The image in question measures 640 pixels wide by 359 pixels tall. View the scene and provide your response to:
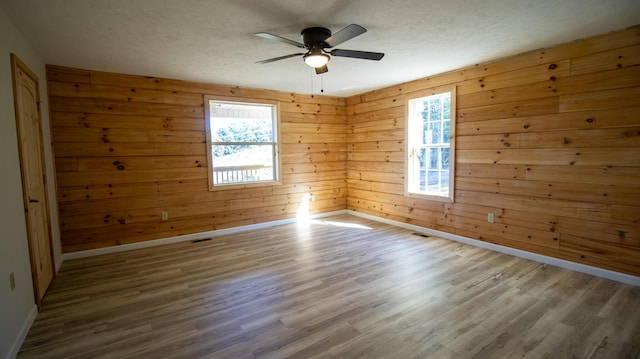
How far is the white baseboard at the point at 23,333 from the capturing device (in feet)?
6.45

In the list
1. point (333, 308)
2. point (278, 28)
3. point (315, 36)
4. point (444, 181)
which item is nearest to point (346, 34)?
point (315, 36)

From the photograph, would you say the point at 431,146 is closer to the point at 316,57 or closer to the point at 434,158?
the point at 434,158

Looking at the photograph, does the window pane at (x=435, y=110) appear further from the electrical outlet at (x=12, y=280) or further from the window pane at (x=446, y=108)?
the electrical outlet at (x=12, y=280)

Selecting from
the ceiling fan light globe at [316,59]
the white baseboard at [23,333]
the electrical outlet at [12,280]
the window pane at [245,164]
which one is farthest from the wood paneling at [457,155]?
the ceiling fan light globe at [316,59]

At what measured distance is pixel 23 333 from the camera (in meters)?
2.19

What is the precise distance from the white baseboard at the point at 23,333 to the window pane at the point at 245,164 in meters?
3.08

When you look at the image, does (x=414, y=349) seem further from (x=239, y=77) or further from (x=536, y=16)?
(x=239, y=77)

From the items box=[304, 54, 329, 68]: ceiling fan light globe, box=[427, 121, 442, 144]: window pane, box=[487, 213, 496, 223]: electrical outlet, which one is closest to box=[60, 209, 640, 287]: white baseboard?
box=[487, 213, 496, 223]: electrical outlet

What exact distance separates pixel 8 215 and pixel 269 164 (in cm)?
380

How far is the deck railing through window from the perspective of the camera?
5.50 metres

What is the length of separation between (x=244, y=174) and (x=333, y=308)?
3618 millimetres

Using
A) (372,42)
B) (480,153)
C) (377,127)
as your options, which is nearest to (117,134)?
(372,42)

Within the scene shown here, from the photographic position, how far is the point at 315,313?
2.48 metres

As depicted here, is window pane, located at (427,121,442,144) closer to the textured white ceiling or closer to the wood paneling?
the wood paneling
